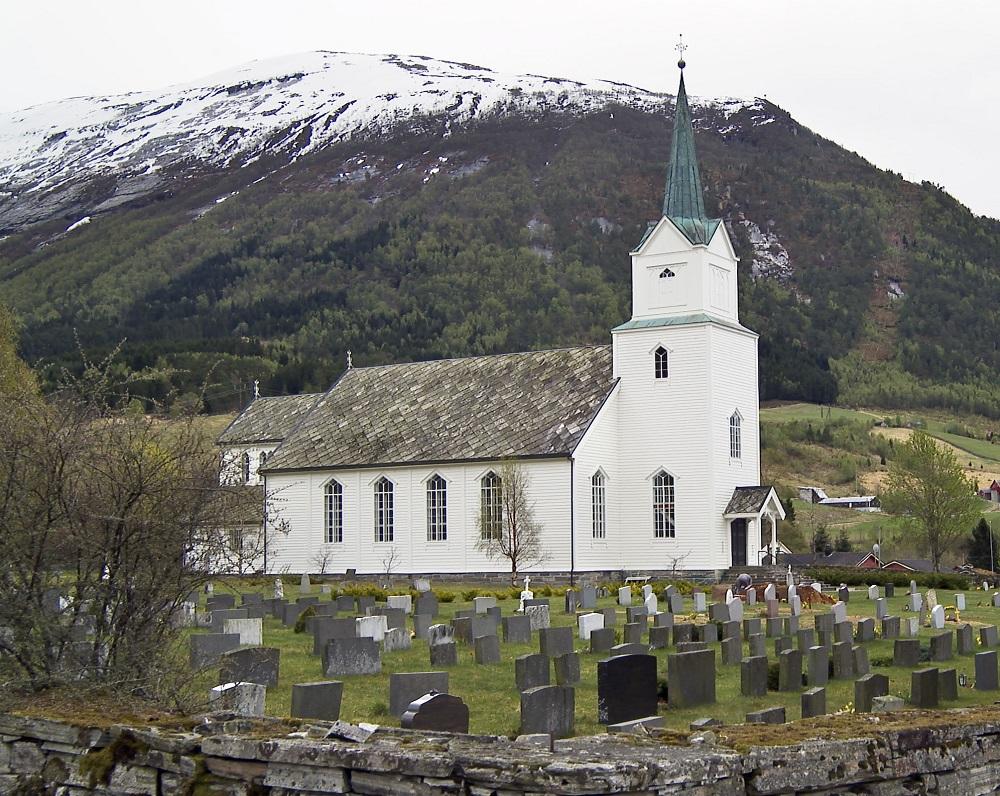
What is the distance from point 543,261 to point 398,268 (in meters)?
17.7

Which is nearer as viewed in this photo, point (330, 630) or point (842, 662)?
point (842, 662)

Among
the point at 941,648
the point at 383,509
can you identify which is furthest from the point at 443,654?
the point at 383,509

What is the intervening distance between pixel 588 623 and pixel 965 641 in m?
6.64

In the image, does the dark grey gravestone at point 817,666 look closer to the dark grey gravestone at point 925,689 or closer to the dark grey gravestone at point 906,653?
the dark grey gravestone at point 906,653

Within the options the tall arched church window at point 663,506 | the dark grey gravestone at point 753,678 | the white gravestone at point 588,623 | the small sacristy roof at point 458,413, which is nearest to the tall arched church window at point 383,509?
the small sacristy roof at point 458,413

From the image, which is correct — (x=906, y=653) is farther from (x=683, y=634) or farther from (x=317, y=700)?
(x=317, y=700)

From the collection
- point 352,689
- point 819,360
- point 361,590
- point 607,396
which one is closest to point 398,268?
point 819,360

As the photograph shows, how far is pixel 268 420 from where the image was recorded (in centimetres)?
6406

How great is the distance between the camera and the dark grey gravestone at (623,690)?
15.7 metres

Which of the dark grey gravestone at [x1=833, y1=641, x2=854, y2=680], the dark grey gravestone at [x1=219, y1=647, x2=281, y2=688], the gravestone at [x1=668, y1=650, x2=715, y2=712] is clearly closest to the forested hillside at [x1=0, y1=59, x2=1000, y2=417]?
the dark grey gravestone at [x1=833, y1=641, x2=854, y2=680]

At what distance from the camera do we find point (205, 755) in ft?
34.8

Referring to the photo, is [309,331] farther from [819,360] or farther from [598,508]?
[598,508]

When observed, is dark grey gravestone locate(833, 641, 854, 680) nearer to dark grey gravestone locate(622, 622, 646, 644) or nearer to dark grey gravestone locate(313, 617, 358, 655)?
dark grey gravestone locate(622, 622, 646, 644)

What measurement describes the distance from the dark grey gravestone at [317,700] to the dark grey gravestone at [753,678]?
6275 millimetres
